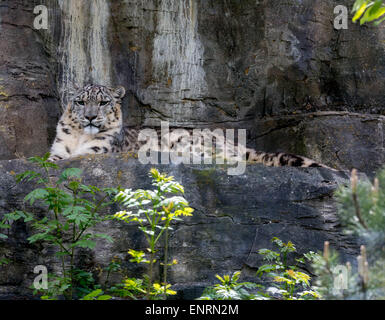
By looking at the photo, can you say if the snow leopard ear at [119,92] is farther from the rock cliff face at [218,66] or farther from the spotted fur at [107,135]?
the rock cliff face at [218,66]

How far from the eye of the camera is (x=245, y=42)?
6.75m

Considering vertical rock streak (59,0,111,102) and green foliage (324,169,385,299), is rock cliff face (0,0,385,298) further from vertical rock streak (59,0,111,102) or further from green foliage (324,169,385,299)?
green foliage (324,169,385,299)

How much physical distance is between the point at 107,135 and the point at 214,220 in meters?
2.28

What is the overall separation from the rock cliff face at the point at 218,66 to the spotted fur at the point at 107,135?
406 millimetres

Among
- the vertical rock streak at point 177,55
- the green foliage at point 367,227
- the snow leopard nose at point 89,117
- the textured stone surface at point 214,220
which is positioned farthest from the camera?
the vertical rock streak at point 177,55

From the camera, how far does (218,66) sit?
22.5 feet

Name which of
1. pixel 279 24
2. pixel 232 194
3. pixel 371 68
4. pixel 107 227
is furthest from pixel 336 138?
pixel 107 227

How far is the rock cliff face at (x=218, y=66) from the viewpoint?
6.34 metres

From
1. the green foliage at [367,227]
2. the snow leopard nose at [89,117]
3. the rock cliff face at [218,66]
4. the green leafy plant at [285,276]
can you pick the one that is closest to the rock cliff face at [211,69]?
the rock cliff face at [218,66]

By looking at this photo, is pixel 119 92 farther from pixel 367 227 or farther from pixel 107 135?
pixel 367 227

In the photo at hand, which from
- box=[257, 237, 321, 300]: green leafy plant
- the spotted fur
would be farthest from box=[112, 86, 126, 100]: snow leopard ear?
box=[257, 237, 321, 300]: green leafy plant

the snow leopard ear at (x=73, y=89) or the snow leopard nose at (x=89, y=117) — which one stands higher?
the snow leopard ear at (x=73, y=89)

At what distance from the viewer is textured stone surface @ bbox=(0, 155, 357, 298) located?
169 inches
